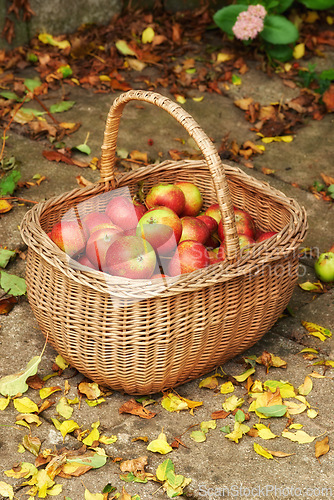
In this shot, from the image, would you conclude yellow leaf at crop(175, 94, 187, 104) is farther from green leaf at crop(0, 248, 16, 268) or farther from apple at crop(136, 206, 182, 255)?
apple at crop(136, 206, 182, 255)

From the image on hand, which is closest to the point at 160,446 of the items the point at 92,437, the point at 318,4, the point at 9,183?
the point at 92,437

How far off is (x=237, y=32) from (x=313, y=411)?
290 cm

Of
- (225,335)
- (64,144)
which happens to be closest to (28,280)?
(225,335)

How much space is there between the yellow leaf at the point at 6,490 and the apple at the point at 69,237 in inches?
31.1

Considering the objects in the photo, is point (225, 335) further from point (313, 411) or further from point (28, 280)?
point (28, 280)

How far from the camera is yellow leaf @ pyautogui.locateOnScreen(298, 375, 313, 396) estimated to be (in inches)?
83.3

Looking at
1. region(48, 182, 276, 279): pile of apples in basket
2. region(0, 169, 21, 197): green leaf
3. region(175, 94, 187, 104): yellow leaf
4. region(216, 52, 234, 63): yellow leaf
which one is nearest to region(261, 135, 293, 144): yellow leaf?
region(175, 94, 187, 104): yellow leaf

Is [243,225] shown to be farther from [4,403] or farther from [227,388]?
[4,403]

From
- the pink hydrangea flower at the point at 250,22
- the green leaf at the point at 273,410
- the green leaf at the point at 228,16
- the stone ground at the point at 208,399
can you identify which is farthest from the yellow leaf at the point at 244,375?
the green leaf at the point at 228,16

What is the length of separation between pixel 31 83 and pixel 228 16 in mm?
1482

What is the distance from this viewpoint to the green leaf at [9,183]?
2.95m

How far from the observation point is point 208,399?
2.11m

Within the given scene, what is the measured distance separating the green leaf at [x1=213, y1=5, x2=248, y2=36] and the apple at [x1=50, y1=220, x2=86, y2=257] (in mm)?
2615

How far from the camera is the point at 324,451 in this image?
6.18ft
